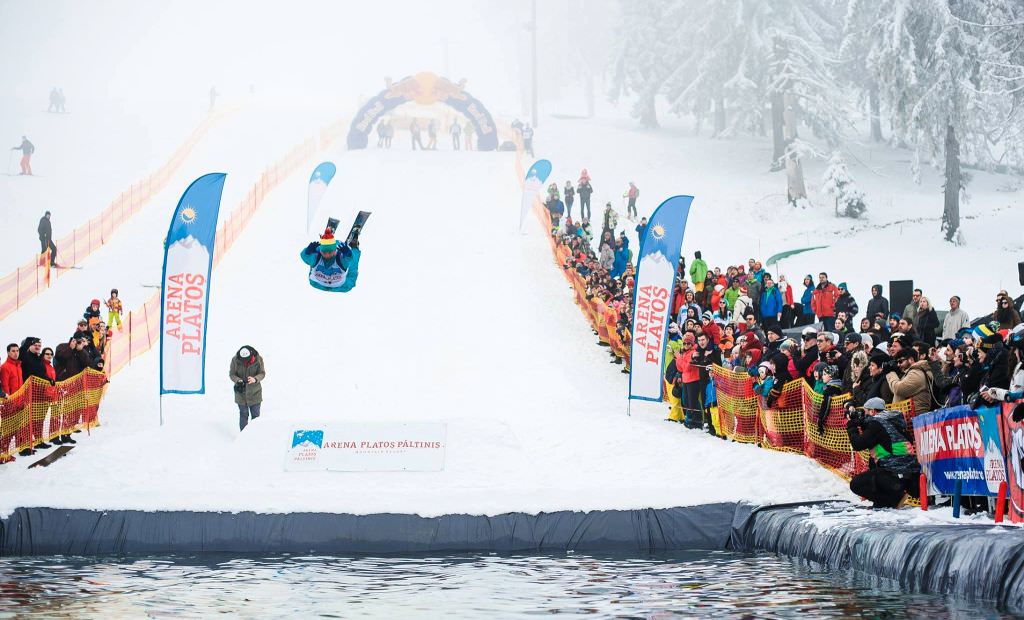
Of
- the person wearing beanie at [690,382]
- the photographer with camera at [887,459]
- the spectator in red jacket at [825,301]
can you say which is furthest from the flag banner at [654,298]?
the photographer with camera at [887,459]

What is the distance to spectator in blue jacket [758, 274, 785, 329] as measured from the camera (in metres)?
20.5

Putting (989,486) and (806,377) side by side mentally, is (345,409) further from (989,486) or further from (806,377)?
(989,486)

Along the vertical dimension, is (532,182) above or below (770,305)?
above

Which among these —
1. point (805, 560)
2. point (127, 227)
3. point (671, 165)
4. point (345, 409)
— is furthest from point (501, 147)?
point (805, 560)

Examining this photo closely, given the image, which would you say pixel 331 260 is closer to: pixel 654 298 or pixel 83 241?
pixel 654 298

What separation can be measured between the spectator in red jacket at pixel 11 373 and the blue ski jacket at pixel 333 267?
4.16 meters

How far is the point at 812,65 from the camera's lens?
43469 millimetres

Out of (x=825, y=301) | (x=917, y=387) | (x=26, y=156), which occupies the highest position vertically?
(x=26, y=156)

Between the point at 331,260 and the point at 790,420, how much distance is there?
6697 mm

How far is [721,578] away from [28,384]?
1000 centimetres

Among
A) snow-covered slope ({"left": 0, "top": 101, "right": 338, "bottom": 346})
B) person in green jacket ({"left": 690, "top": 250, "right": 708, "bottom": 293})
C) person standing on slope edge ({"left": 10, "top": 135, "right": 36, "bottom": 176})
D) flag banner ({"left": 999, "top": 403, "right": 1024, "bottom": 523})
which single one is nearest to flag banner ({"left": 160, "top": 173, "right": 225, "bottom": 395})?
snow-covered slope ({"left": 0, "top": 101, "right": 338, "bottom": 346})

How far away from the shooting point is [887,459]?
1136 centimetres

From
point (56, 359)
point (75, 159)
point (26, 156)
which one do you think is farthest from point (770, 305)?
point (75, 159)

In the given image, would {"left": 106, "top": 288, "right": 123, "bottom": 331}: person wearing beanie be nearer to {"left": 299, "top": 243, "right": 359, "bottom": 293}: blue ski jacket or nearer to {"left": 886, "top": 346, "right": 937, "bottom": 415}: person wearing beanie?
{"left": 299, "top": 243, "right": 359, "bottom": 293}: blue ski jacket
